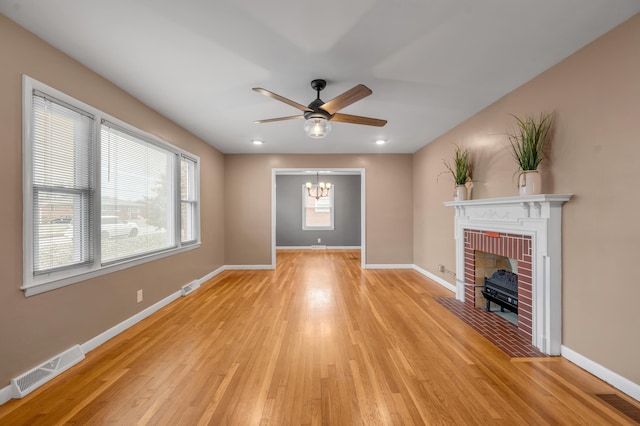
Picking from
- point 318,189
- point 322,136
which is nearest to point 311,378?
point 322,136

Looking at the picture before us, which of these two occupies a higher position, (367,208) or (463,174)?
(463,174)

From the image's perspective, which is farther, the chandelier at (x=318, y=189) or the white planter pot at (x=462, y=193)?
the chandelier at (x=318, y=189)

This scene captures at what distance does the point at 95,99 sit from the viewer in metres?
2.53

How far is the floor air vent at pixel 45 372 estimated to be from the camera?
5.97ft

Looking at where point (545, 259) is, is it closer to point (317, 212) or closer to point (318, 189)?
point (318, 189)

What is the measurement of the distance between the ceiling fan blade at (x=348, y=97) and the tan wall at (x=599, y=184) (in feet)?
5.57

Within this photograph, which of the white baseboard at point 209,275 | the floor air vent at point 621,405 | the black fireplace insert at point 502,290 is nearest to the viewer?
the floor air vent at point 621,405

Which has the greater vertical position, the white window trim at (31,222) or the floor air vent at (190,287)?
the white window trim at (31,222)

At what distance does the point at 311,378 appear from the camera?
6.60ft

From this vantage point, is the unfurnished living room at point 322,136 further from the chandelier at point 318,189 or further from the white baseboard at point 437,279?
the chandelier at point 318,189

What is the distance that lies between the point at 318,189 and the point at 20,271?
7.24 m

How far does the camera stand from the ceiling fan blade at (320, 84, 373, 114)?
206 cm

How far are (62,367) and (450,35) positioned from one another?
3843 mm

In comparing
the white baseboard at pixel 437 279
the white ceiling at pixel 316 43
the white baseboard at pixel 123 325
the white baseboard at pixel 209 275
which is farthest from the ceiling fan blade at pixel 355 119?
the white baseboard at pixel 209 275
